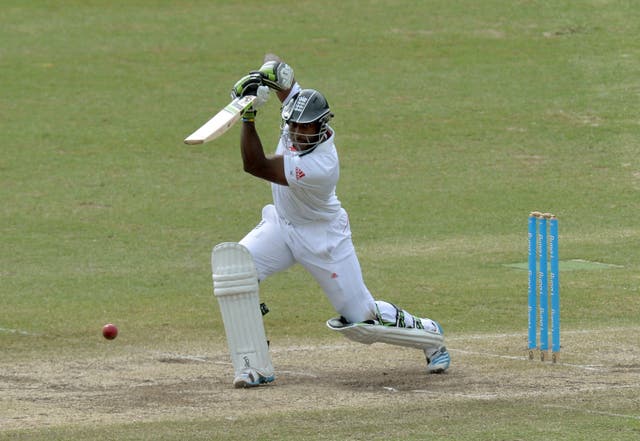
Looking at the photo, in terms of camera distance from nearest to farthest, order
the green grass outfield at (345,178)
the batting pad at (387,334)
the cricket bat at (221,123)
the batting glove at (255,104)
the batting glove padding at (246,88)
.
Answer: the cricket bat at (221,123)
the batting glove at (255,104)
the batting glove padding at (246,88)
the batting pad at (387,334)
the green grass outfield at (345,178)

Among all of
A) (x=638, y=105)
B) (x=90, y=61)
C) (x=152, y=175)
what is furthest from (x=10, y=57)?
(x=638, y=105)

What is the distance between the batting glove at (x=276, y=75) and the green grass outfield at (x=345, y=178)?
215cm

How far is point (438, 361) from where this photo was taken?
30.7 feet

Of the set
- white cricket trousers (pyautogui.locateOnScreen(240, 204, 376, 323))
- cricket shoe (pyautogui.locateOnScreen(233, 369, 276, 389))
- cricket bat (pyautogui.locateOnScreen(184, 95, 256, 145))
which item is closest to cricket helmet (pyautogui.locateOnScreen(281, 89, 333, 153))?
cricket bat (pyautogui.locateOnScreen(184, 95, 256, 145))

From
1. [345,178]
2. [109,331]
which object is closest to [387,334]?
[109,331]

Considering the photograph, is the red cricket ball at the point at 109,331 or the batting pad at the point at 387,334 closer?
the batting pad at the point at 387,334

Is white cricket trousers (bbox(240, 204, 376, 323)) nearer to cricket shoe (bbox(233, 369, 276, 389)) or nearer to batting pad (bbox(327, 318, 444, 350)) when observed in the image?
batting pad (bbox(327, 318, 444, 350))

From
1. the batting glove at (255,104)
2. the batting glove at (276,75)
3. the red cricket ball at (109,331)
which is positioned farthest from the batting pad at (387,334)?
the red cricket ball at (109,331)

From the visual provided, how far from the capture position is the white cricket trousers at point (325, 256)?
9000 mm

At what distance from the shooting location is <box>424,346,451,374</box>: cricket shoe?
9.35 meters

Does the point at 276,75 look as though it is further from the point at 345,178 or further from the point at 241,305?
Answer: the point at 345,178

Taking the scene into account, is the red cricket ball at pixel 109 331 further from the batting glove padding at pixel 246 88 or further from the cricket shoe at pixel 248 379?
the batting glove padding at pixel 246 88

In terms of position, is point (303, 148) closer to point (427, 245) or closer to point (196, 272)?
point (196, 272)

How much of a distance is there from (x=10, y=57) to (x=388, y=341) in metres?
17.3
